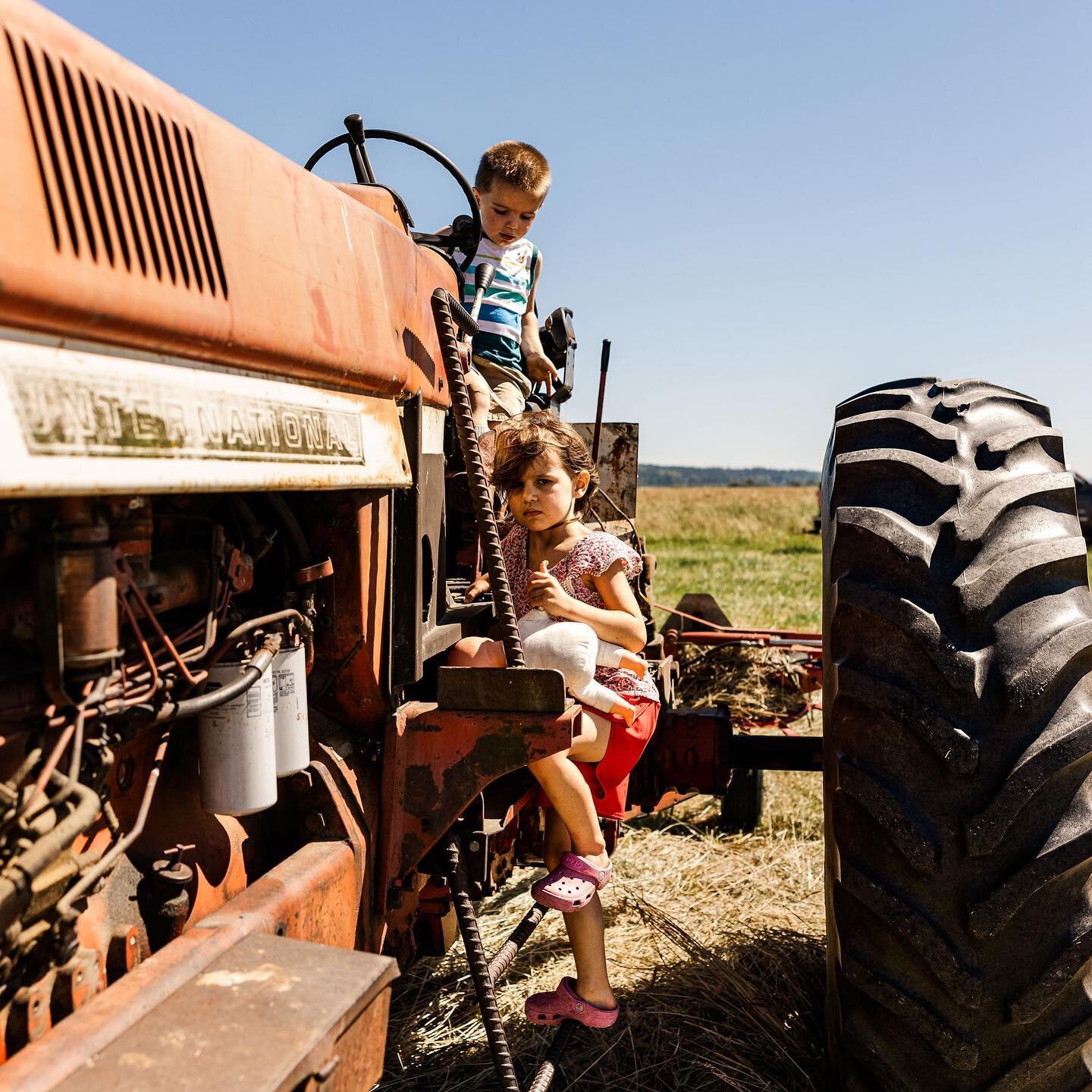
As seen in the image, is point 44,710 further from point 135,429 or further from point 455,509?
point 455,509

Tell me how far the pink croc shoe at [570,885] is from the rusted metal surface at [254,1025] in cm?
73

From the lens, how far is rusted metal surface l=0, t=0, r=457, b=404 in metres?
1.32

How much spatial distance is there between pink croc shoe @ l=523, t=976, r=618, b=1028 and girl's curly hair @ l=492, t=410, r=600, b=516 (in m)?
1.14

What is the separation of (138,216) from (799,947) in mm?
2806

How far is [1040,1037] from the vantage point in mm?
2172

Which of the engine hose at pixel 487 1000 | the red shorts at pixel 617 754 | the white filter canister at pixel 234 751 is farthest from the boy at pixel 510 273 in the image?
the white filter canister at pixel 234 751

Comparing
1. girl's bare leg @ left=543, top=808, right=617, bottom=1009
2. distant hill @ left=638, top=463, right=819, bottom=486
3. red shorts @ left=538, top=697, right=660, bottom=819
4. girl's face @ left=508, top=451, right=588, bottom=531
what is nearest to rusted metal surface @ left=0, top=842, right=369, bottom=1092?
girl's bare leg @ left=543, top=808, right=617, bottom=1009

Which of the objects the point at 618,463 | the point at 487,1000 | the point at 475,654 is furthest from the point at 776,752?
the point at 618,463

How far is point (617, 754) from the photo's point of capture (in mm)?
2637

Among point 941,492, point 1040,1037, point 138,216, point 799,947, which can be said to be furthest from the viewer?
point 799,947

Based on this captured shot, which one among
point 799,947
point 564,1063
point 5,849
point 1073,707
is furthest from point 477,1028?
point 5,849

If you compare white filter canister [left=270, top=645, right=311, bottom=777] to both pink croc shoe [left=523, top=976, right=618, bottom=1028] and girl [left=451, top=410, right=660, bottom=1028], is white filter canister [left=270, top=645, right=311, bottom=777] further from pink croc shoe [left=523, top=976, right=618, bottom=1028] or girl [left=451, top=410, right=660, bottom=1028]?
pink croc shoe [left=523, top=976, right=618, bottom=1028]

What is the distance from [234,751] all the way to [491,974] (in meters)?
0.75

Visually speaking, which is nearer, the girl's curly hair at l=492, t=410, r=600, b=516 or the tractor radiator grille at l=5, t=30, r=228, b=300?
the tractor radiator grille at l=5, t=30, r=228, b=300
